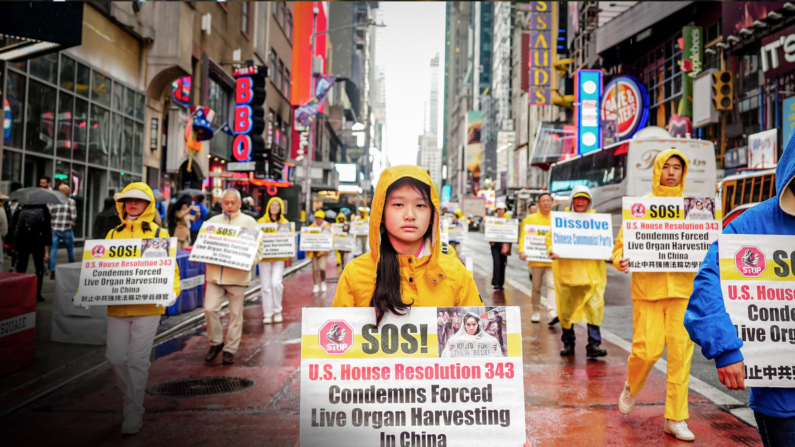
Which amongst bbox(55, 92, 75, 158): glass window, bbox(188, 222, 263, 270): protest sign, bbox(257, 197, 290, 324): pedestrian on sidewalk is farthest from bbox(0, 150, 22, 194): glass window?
bbox(188, 222, 263, 270): protest sign

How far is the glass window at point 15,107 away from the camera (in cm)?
1234

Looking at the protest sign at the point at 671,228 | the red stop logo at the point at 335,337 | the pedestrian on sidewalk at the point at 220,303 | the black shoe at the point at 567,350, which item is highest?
the protest sign at the point at 671,228

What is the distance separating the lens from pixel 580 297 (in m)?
7.57

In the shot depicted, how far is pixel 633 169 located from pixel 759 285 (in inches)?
843

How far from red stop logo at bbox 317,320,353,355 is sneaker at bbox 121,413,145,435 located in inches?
113

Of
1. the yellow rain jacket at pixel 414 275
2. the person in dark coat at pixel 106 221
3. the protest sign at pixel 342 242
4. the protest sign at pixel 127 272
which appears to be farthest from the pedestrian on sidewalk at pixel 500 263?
the yellow rain jacket at pixel 414 275

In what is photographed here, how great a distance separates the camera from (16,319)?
632 cm

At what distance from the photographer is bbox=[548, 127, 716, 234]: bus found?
20.8 m

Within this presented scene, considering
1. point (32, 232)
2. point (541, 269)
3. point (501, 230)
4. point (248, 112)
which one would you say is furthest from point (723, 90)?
point (32, 232)

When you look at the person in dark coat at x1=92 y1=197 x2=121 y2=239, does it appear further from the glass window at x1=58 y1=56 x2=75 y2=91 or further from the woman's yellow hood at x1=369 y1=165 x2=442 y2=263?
the woman's yellow hood at x1=369 y1=165 x2=442 y2=263

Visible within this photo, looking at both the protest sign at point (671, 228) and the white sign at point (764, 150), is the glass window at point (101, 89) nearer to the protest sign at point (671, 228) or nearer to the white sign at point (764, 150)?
the protest sign at point (671, 228)

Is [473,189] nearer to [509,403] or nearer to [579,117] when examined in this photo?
[579,117]

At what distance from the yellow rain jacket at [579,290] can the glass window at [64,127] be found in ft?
41.5

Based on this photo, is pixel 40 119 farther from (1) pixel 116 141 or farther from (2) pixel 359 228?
(2) pixel 359 228
